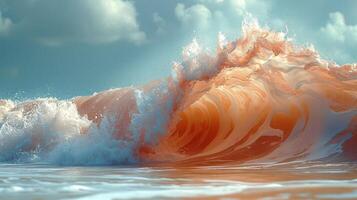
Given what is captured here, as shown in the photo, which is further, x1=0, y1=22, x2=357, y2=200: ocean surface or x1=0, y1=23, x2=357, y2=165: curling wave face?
x1=0, y1=23, x2=357, y2=165: curling wave face

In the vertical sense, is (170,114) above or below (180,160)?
above

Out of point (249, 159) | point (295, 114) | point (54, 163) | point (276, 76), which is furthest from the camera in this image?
point (276, 76)

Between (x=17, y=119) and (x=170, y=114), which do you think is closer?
(x=170, y=114)

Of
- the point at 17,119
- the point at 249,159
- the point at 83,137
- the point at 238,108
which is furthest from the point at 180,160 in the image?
the point at 17,119

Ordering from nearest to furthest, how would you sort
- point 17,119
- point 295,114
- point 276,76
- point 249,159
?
point 249,159 < point 295,114 < point 276,76 < point 17,119

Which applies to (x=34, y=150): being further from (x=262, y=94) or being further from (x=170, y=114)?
(x=262, y=94)

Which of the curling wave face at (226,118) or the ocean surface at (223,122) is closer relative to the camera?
the ocean surface at (223,122)

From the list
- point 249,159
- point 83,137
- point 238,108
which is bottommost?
point 249,159

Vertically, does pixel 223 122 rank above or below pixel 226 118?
below
